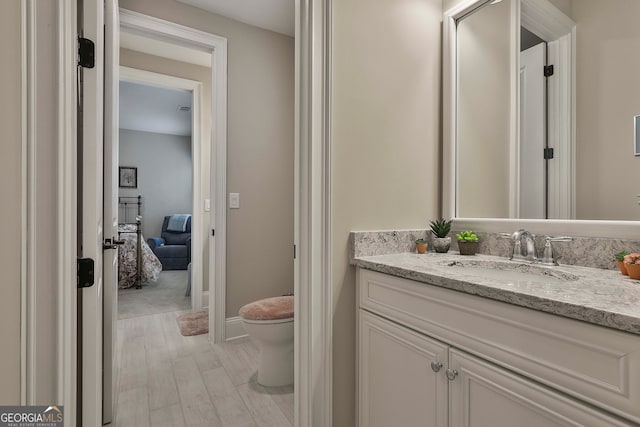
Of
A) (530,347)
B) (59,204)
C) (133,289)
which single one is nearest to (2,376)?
(59,204)

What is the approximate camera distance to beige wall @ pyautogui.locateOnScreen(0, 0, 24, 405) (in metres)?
0.68

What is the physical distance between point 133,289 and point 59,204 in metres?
4.11

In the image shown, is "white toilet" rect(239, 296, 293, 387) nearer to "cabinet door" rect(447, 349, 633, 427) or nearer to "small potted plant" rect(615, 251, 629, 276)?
"cabinet door" rect(447, 349, 633, 427)

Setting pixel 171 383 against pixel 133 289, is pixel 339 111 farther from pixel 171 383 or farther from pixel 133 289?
pixel 133 289

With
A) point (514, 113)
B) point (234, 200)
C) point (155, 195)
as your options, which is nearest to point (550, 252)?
point (514, 113)

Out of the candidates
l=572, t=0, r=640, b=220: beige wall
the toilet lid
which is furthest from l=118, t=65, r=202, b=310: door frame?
l=572, t=0, r=640, b=220: beige wall

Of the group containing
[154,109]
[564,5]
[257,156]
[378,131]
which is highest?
[154,109]

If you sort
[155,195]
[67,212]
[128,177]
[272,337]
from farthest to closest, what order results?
[155,195]
[128,177]
[272,337]
[67,212]

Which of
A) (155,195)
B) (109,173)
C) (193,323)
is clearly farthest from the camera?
(155,195)

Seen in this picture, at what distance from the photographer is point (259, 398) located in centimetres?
182

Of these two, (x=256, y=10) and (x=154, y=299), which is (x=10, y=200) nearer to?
(x=256, y=10)

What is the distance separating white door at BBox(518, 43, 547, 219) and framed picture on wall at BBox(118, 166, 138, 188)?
24.4 feet

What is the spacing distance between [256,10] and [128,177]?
5.73 metres

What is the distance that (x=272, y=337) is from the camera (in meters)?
1.90
